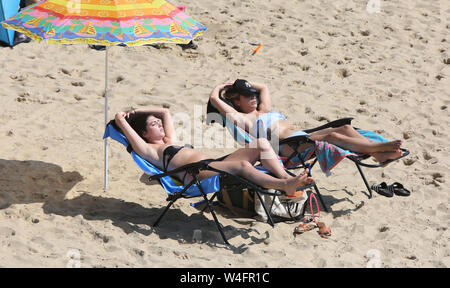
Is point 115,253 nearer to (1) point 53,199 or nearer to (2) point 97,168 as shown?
(1) point 53,199

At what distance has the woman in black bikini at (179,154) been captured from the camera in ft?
17.5

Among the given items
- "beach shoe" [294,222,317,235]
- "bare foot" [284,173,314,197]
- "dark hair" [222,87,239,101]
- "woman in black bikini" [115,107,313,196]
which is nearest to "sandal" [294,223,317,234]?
"beach shoe" [294,222,317,235]

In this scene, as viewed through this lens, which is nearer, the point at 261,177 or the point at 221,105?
the point at 261,177

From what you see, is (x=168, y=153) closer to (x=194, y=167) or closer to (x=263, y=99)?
(x=194, y=167)

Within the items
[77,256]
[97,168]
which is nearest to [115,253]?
[77,256]

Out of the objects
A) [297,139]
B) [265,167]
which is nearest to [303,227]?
[265,167]

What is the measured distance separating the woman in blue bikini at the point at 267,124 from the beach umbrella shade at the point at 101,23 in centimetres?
94

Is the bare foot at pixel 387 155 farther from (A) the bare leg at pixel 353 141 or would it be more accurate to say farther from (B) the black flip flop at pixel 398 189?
(B) the black flip flop at pixel 398 189

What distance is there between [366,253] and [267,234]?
79cm

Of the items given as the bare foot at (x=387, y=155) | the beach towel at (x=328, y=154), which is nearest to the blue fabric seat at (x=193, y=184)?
the beach towel at (x=328, y=154)

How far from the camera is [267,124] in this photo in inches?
257

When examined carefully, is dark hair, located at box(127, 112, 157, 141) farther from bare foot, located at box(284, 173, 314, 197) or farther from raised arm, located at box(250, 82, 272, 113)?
bare foot, located at box(284, 173, 314, 197)

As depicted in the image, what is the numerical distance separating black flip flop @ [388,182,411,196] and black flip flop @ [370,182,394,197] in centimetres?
4

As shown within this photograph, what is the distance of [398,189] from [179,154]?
2106mm
